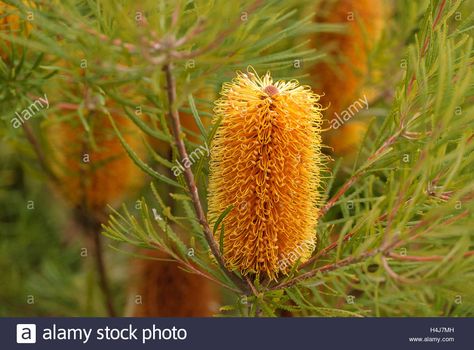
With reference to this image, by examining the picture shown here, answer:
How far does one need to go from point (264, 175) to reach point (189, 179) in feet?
0.26

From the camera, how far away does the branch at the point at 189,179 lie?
0.45 meters

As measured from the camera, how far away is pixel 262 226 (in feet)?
2.01

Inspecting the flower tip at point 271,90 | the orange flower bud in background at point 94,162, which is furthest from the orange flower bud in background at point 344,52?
the flower tip at point 271,90

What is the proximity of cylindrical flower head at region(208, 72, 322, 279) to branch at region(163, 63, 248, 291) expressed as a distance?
1cm

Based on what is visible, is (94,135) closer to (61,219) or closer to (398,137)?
(61,219)

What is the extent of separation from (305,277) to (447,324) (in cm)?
24

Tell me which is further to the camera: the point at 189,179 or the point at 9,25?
the point at 9,25

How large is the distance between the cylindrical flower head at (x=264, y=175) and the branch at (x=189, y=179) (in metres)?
0.01

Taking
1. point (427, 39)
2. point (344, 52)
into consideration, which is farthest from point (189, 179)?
point (344, 52)

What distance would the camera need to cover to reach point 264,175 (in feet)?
1.95

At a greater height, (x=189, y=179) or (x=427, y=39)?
(x=427, y=39)

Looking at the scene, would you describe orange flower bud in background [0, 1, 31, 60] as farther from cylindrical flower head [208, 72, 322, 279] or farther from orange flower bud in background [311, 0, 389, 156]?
orange flower bud in background [311, 0, 389, 156]

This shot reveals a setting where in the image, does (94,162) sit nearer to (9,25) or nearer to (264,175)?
(9,25)

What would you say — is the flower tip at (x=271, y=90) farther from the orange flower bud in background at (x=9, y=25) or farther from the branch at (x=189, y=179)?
the orange flower bud in background at (x=9, y=25)
